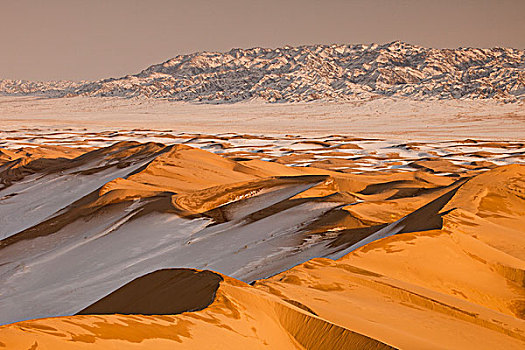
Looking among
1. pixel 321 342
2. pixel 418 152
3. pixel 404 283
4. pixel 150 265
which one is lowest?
pixel 418 152

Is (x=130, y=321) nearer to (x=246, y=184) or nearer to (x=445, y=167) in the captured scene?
(x=246, y=184)

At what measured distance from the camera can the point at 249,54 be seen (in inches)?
4850

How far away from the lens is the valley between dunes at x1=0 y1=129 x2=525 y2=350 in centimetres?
271

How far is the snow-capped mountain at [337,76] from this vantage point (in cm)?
7482

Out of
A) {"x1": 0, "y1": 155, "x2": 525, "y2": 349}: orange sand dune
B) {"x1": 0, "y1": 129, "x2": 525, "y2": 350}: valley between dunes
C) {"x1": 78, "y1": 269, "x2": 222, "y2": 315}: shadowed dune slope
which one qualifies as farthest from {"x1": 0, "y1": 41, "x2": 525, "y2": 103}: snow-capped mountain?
{"x1": 78, "y1": 269, "x2": 222, "y2": 315}: shadowed dune slope

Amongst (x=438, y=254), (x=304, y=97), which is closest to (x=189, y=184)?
(x=438, y=254)

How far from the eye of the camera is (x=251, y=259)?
589 centimetres

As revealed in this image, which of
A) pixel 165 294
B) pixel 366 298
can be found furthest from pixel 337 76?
pixel 165 294

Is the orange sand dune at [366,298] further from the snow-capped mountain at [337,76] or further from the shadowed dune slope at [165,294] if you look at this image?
the snow-capped mountain at [337,76]

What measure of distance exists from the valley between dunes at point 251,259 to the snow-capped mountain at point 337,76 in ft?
211

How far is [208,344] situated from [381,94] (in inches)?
3062

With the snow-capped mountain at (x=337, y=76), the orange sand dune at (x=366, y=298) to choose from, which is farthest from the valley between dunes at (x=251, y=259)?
the snow-capped mountain at (x=337, y=76)

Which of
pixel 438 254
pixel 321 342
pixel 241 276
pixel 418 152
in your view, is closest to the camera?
pixel 321 342

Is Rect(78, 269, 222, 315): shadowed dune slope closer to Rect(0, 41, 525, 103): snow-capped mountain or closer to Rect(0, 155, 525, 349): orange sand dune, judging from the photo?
Rect(0, 155, 525, 349): orange sand dune
